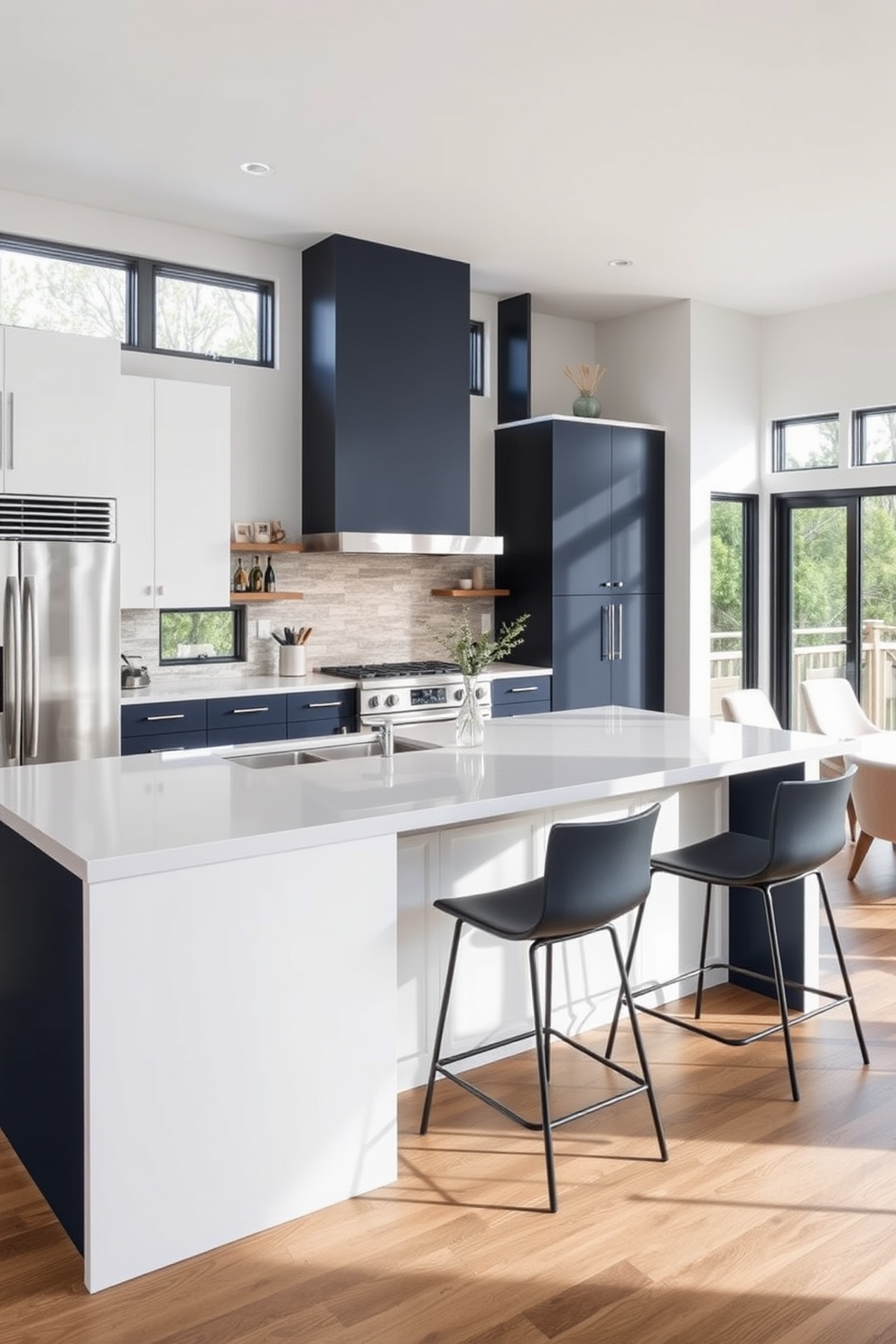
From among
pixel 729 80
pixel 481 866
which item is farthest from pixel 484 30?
pixel 481 866

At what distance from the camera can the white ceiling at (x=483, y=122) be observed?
3.50 meters

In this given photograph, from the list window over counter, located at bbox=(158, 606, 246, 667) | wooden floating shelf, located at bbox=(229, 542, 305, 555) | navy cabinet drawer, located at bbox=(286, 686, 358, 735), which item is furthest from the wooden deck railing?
window over counter, located at bbox=(158, 606, 246, 667)

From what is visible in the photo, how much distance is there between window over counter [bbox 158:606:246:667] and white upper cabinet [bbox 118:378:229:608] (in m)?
0.35

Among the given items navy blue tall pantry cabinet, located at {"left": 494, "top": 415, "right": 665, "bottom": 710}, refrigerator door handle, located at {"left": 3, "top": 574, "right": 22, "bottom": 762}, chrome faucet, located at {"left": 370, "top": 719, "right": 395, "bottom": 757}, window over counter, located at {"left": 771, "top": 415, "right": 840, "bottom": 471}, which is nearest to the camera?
chrome faucet, located at {"left": 370, "top": 719, "right": 395, "bottom": 757}

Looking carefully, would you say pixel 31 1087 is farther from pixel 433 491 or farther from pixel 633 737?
pixel 433 491

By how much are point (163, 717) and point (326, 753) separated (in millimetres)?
1605

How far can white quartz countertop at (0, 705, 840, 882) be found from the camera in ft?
7.82

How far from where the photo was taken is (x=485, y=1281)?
90.9 inches

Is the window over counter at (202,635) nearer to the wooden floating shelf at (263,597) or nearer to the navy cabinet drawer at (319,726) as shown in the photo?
the wooden floating shelf at (263,597)

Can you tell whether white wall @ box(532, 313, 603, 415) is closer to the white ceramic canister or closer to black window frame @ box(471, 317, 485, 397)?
black window frame @ box(471, 317, 485, 397)

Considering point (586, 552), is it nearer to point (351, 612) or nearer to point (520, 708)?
point (520, 708)

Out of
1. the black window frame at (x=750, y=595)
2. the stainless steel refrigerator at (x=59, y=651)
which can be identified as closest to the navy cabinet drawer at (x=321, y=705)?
the stainless steel refrigerator at (x=59, y=651)

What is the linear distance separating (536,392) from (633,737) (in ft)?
12.9

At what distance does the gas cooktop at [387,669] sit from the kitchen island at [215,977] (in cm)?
247
